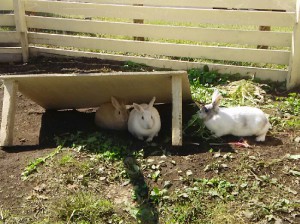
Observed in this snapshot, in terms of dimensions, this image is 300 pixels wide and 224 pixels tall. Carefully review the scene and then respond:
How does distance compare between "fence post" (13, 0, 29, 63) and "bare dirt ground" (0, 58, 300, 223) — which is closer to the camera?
"bare dirt ground" (0, 58, 300, 223)

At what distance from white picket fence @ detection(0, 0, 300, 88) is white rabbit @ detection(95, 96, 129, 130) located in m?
2.04

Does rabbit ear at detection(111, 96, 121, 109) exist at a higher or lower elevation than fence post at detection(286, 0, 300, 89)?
lower

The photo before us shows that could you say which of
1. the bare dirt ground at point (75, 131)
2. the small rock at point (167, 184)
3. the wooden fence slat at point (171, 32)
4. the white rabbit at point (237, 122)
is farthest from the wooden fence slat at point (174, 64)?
the small rock at point (167, 184)

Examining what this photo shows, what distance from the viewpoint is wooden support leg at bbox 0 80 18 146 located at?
14.6ft

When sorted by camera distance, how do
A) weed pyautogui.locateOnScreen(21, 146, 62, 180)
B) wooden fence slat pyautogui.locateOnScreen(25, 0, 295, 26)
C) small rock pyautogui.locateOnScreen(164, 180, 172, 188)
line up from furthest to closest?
1. wooden fence slat pyautogui.locateOnScreen(25, 0, 295, 26)
2. weed pyautogui.locateOnScreen(21, 146, 62, 180)
3. small rock pyautogui.locateOnScreen(164, 180, 172, 188)

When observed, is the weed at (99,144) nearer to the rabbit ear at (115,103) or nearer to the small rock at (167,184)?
the rabbit ear at (115,103)

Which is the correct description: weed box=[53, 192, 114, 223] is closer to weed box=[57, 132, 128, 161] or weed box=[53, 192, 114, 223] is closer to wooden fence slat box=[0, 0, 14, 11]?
weed box=[57, 132, 128, 161]

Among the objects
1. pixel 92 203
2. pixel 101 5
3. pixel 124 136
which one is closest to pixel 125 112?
pixel 124 136

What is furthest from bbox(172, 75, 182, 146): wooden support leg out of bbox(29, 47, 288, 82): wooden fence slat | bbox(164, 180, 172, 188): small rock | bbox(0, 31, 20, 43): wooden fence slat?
bbox(0, 31, 20, 43): wooden fence slat

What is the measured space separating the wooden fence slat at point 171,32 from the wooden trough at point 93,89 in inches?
61.4

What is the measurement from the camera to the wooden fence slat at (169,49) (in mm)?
6047

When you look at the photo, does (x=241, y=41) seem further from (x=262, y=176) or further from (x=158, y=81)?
(x=262, y=176)

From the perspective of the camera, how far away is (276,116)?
4984 millimetres

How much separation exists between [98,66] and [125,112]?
225cm
